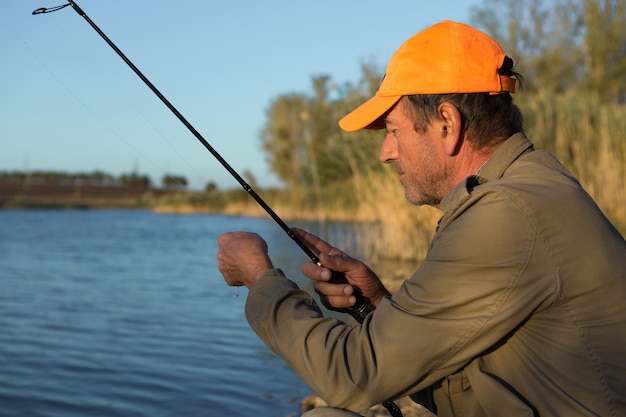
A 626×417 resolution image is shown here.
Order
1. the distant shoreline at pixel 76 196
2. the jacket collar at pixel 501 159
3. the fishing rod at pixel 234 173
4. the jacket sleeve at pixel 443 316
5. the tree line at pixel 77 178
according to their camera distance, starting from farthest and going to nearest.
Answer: the tree line at pixel 77 178 → the distant shoreline at pixel 76 196 → the fishing rod at pixel 234 173 → the jacket collar at pixel 501 159 → the jacket sleeve at pixel 443 316

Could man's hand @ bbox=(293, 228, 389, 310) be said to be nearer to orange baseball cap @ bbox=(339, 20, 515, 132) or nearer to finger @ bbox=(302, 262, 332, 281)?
finger @ bbox=(302, 262, 332, 281)

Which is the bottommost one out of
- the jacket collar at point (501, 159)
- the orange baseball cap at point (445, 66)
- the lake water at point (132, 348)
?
the lake water at point (132, 348)

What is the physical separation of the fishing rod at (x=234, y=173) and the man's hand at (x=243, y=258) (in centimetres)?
22

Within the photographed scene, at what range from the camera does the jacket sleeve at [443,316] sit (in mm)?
1554

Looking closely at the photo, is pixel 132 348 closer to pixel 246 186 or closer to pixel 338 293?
pixel 246 186

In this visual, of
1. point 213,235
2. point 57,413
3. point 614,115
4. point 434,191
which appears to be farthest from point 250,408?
point 213,235

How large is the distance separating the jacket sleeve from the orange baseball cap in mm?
349

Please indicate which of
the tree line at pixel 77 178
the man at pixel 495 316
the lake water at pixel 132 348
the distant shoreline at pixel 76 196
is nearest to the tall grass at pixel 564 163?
the lake water at pixel 132 348

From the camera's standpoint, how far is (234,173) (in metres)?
2.37

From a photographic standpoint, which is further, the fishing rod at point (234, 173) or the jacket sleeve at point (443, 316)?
the fishing rod at point (234, 173)

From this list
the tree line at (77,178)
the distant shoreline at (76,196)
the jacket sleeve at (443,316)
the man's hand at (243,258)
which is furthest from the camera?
the tree line at (77,178)

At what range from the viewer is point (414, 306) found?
1595 mm

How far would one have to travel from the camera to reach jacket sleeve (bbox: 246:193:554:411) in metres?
1.55

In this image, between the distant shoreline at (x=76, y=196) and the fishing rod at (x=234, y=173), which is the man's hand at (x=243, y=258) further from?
the distant shoreline at (x=76, y=196)
